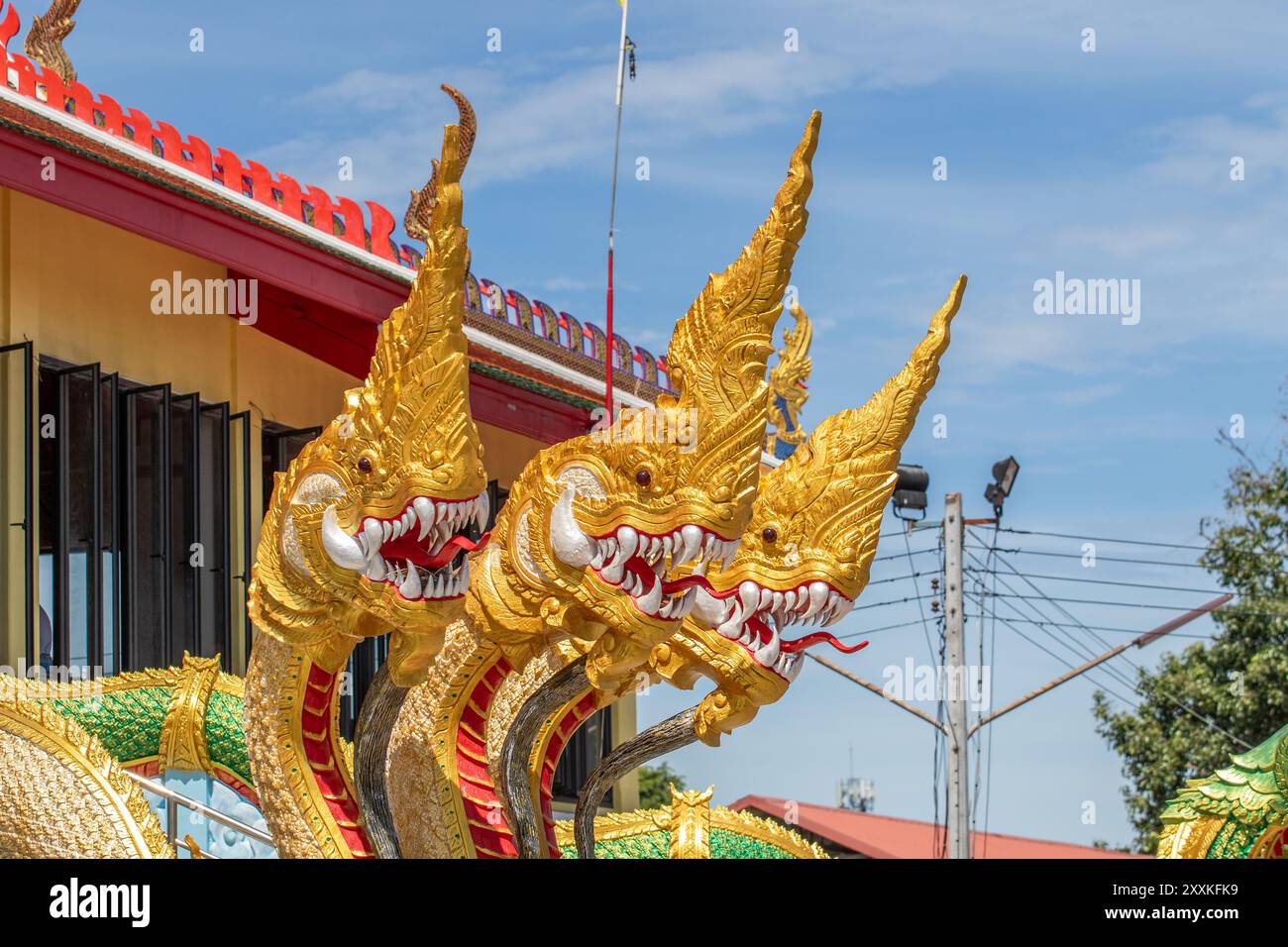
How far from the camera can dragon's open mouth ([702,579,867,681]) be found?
9.48m

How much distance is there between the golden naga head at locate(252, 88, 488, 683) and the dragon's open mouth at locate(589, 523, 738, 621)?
1.87 ft

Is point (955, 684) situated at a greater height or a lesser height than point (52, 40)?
lesser

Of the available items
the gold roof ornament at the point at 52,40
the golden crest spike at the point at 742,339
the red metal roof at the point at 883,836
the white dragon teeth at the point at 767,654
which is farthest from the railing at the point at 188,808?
the red metal roof at the point at 883,836

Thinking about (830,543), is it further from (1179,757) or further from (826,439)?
(1179,757)

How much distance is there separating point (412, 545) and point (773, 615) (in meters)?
1.93

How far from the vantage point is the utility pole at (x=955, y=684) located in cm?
1609

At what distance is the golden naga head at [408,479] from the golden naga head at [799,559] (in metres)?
1.33

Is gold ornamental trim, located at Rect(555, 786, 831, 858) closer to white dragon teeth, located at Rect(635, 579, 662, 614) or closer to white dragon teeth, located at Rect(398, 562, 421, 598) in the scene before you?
white dragon teeth, located at Rect(635, 579, 662, 614)

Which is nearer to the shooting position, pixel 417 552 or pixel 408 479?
pixel 408 479

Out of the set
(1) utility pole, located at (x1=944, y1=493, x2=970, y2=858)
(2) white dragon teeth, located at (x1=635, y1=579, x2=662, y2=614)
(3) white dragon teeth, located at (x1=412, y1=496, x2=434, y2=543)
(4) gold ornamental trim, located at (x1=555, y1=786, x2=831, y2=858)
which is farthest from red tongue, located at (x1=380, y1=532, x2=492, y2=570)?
(1) utility pole, located at (x1=944, y1=493, x2=970, y2=858)

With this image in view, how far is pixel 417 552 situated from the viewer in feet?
27.0

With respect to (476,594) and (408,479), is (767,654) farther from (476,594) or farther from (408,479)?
(408,479)

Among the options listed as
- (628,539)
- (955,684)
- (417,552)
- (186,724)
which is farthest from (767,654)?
(955,684)
